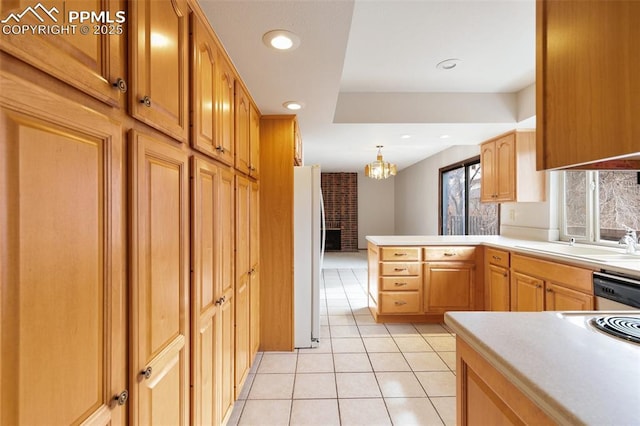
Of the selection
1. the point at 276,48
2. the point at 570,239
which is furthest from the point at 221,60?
the point at 570,239

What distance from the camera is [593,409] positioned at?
0.58 metres

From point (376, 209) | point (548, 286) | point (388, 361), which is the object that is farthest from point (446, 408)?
point (376, 209)

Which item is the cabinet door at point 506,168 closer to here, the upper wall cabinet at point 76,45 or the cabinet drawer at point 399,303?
the cabinet drawer at point 399,303

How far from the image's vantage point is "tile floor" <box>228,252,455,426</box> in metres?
1.93

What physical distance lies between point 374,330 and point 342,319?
0.47 m

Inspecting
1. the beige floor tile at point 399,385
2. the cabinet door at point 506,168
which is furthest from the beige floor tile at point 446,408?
the cabinet door at point 506,168

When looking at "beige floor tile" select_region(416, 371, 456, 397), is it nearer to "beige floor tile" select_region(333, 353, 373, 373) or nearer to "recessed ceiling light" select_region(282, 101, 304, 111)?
"beige floor tile" select_region(333, 353, 373, 373)

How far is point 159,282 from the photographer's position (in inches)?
39.3

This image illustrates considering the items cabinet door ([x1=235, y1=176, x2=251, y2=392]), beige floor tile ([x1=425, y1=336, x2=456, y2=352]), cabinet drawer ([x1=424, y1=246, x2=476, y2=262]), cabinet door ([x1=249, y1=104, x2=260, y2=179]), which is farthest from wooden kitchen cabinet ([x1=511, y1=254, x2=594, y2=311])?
cabinet door ([x1=249, y1=104, x2=260, y2=179])

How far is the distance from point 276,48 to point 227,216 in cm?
94

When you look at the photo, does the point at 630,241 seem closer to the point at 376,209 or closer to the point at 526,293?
the point at 526,293

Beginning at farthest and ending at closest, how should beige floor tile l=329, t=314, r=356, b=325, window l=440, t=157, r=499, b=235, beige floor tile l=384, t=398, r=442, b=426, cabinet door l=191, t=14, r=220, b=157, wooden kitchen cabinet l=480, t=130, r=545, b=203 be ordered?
window l=440, t=157, r=499, b=235
beige floor tile l=329, t=314, r=356, b=325
wooden kitchen cabinet l=480, t=130, r=545, b=203
beige floor tile l=384, t=398, r=442, b=426
cabinet door l=191, t=14, r=220, b=157

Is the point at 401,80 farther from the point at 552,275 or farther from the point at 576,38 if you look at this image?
the point at 576,38

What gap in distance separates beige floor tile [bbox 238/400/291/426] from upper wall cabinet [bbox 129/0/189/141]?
172 centimetres
